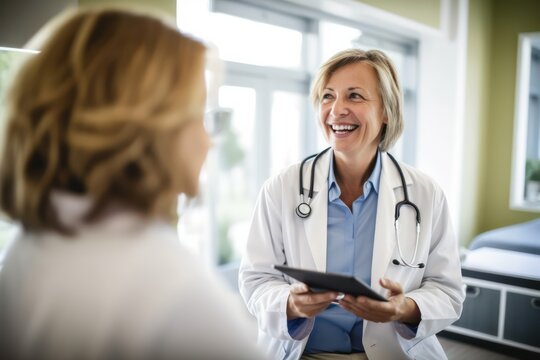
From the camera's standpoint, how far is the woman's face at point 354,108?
1.39 m

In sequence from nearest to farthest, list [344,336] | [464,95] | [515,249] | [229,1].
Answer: [344,336], [229,1], [515,249], [464,95]

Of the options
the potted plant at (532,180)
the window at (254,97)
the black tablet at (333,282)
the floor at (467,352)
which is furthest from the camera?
the potted plant at (532,180)

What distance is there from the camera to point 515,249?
2.95 metres

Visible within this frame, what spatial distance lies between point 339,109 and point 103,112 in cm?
95

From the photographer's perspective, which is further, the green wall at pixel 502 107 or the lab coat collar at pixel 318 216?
the green wall at pixel 502 107

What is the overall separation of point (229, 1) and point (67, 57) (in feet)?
7.78

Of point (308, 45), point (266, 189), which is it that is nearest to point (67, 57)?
point (266, 189)

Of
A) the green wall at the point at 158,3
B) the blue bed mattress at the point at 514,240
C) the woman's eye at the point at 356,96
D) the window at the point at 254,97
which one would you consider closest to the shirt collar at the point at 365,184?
the woman's eye at the point at 356,96

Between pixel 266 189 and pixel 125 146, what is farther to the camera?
pixel 266 189

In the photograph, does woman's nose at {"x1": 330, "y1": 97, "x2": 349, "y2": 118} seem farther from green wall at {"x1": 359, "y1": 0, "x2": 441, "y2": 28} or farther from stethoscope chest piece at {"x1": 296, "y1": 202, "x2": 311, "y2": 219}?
green wall at {"x1": 359, "y1": 0, "x2": 441, "y2": 28}

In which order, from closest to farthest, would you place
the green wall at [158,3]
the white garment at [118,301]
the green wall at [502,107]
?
the white garment at [118,301]
the green wall at [158,3]
the green wall at [502,107]

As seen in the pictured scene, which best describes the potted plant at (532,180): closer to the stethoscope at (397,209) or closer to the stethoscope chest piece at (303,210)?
the stethoscope at (397,209)

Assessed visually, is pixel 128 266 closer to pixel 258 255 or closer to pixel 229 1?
pixel 258 255

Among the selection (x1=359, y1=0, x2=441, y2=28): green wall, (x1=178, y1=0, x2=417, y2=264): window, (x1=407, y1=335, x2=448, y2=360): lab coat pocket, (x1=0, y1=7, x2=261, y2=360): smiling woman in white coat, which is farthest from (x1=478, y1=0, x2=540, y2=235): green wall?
(x1=0, y1=7, x2=261, y2=360): smiling woman in white coat
